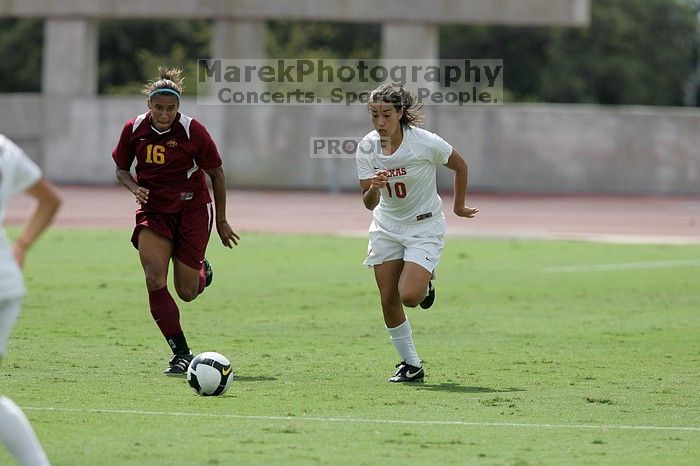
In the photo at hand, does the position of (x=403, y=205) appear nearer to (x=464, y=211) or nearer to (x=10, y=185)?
(x=464, y=211)

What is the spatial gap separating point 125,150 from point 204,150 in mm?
642

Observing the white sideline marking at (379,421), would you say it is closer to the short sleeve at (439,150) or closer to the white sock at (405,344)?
the white sock at (405,344)

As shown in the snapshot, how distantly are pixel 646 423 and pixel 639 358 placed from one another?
10.5ft

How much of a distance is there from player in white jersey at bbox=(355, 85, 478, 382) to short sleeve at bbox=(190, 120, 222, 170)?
3.75ft

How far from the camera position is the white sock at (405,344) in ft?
A: 33.6

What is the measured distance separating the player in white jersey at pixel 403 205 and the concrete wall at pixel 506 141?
2912 cm

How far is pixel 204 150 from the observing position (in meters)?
10.5

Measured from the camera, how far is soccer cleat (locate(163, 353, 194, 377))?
10312 millimetres

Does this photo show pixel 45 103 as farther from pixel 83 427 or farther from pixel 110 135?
pixel 83 427

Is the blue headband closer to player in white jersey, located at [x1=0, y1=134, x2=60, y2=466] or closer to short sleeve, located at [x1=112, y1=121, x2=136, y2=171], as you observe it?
short sleeve, located at [x1=112, y1=121, x2=136, y2=171]

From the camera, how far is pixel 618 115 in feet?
131

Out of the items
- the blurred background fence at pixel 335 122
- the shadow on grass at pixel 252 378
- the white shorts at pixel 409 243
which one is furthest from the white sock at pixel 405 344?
the blurred background fence at pixel 335 122

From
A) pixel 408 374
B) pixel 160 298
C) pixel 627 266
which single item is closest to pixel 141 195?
pixel 160 298

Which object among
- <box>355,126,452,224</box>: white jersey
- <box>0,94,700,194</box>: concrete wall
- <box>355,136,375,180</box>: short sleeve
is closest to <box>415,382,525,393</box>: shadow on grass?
<box>355,126,452,224</box>: white jersey
